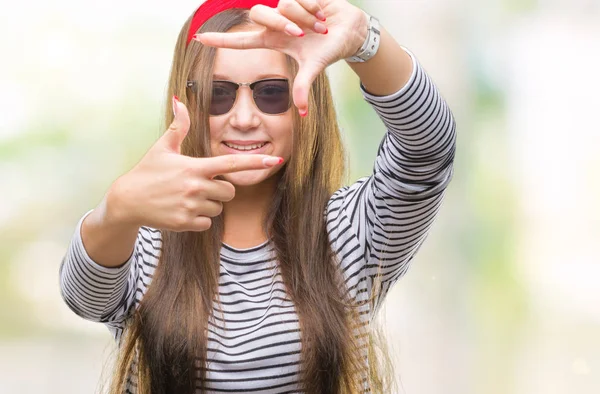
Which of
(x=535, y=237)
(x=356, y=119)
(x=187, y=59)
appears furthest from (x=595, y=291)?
(x=187, y=59)

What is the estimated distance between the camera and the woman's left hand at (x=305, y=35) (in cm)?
94

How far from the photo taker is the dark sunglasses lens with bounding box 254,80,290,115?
3.92 ft

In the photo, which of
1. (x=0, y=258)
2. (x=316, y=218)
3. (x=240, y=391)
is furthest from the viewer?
(x=0, y=258)

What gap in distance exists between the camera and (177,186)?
92cm

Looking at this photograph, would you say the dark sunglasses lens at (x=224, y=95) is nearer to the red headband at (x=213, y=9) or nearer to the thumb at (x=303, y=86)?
the red headband at (x=213, y=9)

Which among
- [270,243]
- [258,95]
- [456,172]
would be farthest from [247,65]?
[456,172]

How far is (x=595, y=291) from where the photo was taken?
2520mm

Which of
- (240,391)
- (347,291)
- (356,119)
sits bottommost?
(240,391)

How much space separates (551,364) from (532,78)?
0.84 metres

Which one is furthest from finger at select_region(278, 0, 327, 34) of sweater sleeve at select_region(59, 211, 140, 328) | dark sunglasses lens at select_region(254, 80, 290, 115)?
sweater sleeve at select_region(59, 211, 140, 328)

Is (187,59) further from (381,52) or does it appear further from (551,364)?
(551,364)

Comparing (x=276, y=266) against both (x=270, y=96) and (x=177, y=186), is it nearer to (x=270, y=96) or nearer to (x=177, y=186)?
(x=270, y=96)

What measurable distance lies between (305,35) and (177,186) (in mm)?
227

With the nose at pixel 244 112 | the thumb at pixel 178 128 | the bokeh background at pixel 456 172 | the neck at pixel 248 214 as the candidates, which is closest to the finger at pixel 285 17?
the thumb at pixel 178 128
